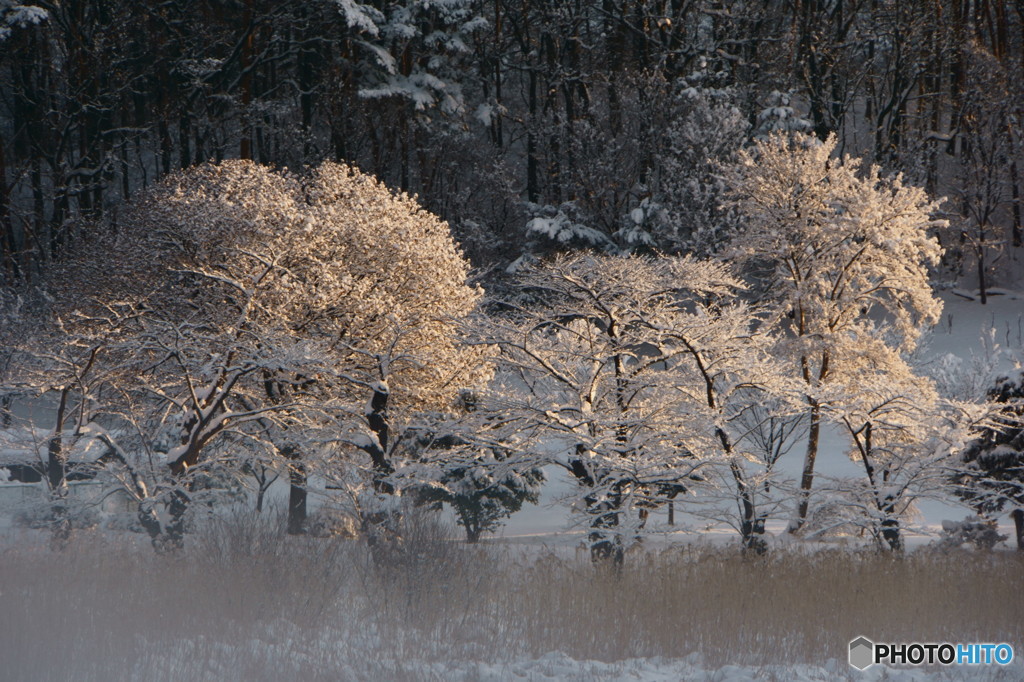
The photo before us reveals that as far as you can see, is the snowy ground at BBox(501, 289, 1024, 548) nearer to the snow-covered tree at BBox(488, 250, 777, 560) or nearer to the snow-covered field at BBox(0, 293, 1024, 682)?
the snow-covered tree at BBox(488, 250, 777, 560)

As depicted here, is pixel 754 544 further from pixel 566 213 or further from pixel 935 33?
pixel 935 33

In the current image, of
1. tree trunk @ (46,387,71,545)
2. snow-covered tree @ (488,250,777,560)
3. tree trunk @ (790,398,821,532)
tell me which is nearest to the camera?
snow-covered tree @ (488,250,777,560)

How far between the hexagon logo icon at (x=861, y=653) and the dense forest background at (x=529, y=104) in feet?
67.3

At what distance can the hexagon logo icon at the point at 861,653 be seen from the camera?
9.09 meters

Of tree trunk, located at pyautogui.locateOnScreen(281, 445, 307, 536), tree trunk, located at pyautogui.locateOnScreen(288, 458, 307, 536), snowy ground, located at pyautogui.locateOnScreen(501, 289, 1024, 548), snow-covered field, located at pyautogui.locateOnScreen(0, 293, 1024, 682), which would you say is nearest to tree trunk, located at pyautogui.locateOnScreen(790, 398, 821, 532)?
snowy ground, located at pyautogui.locateOnScreen(501, 289, 1024, 548)

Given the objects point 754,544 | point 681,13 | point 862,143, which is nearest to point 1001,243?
point 862,143

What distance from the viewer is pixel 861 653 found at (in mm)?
9305

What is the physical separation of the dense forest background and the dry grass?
62.2 feet

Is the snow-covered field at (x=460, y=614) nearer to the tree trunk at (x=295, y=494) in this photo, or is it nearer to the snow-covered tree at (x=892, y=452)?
the snow-covered tree at (x=892, y=452)

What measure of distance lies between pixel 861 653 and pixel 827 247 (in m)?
12.2

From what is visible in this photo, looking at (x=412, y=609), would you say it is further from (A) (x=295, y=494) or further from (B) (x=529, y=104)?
(B) (x=529, y=104)

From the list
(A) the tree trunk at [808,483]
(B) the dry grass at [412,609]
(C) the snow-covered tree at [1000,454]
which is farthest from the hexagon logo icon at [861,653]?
(C) the snow-covered tree at [1000,454]

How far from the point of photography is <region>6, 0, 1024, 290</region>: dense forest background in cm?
3080

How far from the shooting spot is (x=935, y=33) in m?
35.9
